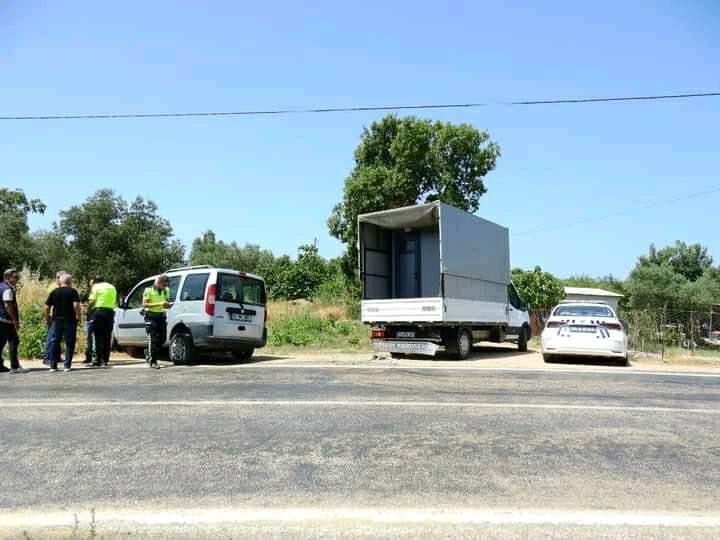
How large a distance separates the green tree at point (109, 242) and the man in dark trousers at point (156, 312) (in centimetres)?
2364

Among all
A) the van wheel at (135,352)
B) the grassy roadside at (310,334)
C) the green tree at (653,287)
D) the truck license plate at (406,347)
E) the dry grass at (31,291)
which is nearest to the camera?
the truck license plate at (406,347)

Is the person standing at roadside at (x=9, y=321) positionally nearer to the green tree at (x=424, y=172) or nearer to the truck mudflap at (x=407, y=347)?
the truck mudflap at (x=407, y=347)

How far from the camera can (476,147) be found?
110ft

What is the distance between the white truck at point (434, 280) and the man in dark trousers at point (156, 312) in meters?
5.17

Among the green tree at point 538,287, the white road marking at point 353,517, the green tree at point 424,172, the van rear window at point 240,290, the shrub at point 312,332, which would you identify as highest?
the green tree at point 424,172

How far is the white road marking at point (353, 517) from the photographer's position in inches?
144

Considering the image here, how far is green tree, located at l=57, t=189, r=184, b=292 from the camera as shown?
113 feet

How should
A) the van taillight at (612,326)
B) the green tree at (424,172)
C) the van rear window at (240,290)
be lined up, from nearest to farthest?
the van rear window at (240,290) → the van taillight at (612,326) → the green tree at (424,172)

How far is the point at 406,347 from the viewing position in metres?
15.1

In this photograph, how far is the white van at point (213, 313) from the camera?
12.4m

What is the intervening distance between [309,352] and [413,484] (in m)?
12.7

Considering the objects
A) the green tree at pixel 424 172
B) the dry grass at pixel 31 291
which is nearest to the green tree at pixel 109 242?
the green tree at pixel 424 172

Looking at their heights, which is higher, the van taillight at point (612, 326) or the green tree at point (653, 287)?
the green tree at point (653, 287)

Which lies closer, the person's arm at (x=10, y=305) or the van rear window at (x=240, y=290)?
the person's arm at (x=10, y=305)
